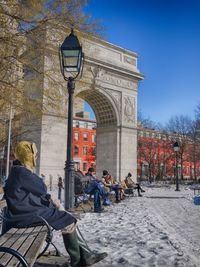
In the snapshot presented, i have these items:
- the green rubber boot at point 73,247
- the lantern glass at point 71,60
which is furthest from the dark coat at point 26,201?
the lantern glass at point 71,60

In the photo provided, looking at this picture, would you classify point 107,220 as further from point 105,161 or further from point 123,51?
point 123,51

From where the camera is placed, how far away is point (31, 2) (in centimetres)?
926

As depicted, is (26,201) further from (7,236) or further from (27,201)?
(7,236)

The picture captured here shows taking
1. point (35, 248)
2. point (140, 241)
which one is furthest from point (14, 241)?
point (140, 241)

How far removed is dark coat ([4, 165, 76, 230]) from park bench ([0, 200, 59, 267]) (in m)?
0.09

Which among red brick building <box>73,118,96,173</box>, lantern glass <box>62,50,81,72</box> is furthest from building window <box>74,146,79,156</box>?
lantern glass <box>62,50,81,72</box>

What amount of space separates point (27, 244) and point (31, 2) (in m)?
7.78

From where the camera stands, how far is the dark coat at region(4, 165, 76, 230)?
10.9 feet

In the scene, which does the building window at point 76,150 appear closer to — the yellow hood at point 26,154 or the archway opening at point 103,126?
the archway opening at point 103,126

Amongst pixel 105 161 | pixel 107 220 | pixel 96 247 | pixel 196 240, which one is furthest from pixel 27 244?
pixel 105 161

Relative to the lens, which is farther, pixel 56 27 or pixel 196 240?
pixel 56 27

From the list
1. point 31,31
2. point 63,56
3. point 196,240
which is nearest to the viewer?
point 196,240

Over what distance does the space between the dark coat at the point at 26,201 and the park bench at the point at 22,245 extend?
93 mm

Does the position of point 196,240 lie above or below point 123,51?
below
